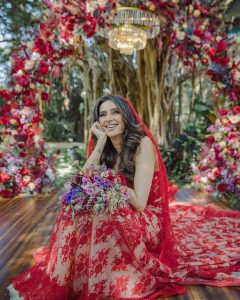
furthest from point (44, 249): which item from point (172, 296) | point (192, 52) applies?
point (192, 52)

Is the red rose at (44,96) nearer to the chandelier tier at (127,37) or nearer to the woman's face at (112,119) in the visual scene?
the chandelier tier at (127,37)

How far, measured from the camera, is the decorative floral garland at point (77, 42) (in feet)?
11.8

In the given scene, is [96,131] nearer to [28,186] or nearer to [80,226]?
[80,226]

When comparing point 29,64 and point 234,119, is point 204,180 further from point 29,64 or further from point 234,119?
point 29,64

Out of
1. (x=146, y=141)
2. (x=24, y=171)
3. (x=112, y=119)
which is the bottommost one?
(x=24, y=171)

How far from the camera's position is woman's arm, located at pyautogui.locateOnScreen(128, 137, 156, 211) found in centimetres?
175

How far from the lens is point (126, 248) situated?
162cm

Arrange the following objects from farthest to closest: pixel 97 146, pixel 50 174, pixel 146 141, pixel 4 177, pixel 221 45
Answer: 1. pixel 50 174
2. pixel 4 177
3. pixel 221 45
4. pixel 97 146
5. pixel 146 141

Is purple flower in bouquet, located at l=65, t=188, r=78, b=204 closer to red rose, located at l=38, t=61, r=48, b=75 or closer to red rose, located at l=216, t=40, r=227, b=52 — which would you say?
red rose, located at l=38, t=61, r=48, b=75

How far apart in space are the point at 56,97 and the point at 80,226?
1158cm

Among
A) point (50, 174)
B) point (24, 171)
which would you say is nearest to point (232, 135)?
point (50, 174)

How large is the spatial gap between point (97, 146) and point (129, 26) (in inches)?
86.3

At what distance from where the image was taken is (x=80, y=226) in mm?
1608

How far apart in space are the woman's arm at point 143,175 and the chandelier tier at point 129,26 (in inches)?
82.7
